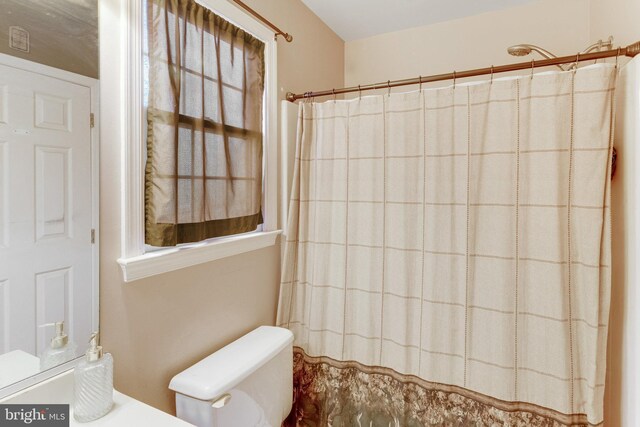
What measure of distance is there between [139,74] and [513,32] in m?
2.07

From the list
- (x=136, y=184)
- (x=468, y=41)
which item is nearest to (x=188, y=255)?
(x=136, y=184)

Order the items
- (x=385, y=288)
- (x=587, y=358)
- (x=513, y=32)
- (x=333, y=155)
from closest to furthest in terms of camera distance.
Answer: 1. (x=587, y=358)
2. (x=385, y=288)
3. (x=333, y=155)
4. (x=513, y=32)

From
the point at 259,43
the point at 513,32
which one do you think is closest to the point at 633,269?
the point at 513,32

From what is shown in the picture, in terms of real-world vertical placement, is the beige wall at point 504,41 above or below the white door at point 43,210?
above

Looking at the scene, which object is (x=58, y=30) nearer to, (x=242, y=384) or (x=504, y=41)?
(x=242, y=384)

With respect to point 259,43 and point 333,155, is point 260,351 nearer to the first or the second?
point 333,155

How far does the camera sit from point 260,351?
4.52ft

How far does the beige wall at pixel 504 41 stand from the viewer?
130 centimetres

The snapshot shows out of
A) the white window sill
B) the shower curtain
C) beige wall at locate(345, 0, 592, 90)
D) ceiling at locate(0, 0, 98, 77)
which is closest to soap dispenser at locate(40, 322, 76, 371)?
the white window sill

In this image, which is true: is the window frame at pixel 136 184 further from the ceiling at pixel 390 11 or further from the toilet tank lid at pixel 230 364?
the ceiling at pixel 390 11

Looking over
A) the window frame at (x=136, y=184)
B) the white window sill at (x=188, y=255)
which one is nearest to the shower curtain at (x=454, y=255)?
the white window sill at (x=188, y=255)

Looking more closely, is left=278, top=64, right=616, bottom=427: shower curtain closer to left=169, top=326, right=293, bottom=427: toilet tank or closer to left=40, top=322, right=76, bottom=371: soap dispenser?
left=169, top=326, right=293, bottom=427: toilet tank

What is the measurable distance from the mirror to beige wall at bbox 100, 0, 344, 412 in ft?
0.16

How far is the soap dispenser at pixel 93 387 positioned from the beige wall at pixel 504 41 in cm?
172
